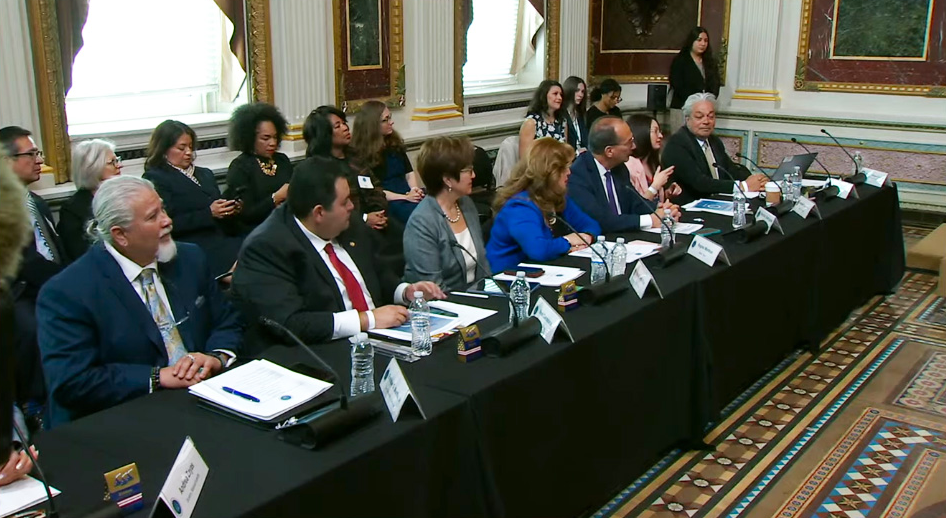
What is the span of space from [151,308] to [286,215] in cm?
51

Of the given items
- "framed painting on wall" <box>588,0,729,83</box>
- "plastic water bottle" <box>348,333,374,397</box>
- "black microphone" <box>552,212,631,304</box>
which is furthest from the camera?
"framed painting on wall" <box>588,0,729,83</box>

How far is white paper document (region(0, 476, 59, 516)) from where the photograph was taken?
1646 millimetres

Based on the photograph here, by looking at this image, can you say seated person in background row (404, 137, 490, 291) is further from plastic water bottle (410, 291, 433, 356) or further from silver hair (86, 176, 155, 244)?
silver hair (86, 176, 155, 244)

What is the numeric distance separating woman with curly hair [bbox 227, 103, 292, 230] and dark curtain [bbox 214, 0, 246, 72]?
0.76 m

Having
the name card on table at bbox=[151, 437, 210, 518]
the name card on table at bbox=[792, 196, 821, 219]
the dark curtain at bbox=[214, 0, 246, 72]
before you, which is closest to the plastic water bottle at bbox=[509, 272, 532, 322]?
the name card on table at bbox=[151, 437, 210, 518]

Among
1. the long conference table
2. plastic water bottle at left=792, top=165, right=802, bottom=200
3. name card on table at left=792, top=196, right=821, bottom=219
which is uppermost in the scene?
plastic water bottle at left=792, top=165, right=802, bottom=200

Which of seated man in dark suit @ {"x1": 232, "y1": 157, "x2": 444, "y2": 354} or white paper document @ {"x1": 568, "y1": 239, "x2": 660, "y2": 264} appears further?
white paper document @ {"x1": 568, "y1": 239, "x2": 660, "y2": 264}

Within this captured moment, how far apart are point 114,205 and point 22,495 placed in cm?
100

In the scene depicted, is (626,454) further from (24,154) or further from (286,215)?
(24,154)

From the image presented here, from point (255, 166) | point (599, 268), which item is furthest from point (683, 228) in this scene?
point (255, 166)

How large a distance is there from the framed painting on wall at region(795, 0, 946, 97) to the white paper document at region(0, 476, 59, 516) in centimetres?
770

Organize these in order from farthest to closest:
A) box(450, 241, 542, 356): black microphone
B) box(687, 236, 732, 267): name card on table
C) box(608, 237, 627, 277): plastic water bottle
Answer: box(687, 236, 732, 267): name card on table
box(608, 237, 627, 277): plastic water bottle
box(450, 241, 542, 356): black microphone

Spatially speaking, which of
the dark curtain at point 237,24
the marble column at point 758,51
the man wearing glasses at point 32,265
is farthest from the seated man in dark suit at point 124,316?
the marble column at point 758,51

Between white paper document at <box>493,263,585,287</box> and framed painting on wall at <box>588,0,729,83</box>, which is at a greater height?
framed painting on wall at <box>588,0,729,83</box>
